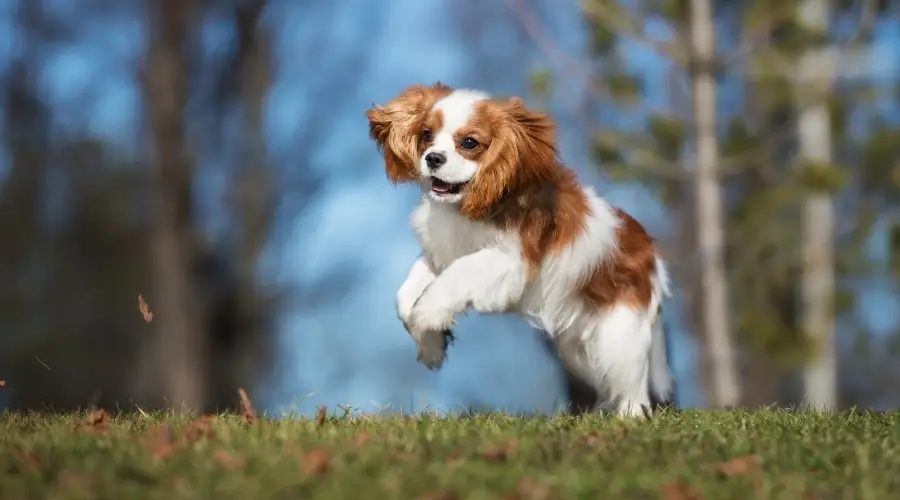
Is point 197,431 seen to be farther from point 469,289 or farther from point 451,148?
point 451,148

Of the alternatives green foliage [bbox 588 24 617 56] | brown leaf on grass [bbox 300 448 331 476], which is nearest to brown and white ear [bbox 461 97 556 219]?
brown leaf on grass [bbox 300 448 331 476]

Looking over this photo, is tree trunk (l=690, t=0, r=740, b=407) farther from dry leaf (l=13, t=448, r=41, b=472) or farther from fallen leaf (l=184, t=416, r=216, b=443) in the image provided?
dry leaf (l=13, t=448, r=41, b=472)

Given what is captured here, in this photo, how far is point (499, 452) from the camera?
12.2 ft

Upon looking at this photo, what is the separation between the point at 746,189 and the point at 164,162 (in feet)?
34.1

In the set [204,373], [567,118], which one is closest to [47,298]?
[204,373]

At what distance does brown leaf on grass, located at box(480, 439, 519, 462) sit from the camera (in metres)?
3.69

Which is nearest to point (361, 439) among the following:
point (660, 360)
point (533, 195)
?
point (533, 195)

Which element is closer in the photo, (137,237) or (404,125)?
(404,125)

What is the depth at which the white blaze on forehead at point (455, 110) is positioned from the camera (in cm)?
536

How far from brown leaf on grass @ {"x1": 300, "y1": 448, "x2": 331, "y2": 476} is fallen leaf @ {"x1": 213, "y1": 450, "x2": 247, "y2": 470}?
194mm

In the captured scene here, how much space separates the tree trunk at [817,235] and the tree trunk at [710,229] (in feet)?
4.72

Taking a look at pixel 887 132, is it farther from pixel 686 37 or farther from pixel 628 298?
pixel 628 298

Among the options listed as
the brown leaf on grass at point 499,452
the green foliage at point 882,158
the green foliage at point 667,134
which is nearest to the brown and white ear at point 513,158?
the brown leaf on grass at point 499,452

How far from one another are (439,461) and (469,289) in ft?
5.99
